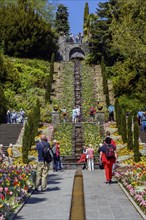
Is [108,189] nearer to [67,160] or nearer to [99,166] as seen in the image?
[99,166]

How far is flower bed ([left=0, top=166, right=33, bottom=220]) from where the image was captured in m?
9.12

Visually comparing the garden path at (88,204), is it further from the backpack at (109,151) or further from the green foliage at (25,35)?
the green foliage at (25,35)

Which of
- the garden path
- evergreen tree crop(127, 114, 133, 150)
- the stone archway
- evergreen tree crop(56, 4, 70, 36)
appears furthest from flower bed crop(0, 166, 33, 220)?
evergreen tree crop(56, 4, 70, 36)

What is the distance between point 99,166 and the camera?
68.6 ft

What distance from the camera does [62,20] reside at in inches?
2803

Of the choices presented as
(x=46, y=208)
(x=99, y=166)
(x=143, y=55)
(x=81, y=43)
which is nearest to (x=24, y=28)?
(x=81, y=43)

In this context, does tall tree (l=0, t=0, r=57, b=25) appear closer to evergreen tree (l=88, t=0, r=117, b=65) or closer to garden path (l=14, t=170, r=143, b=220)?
evergreen tree (l=88, t=0, r=117, b=65)

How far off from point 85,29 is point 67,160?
171 feet

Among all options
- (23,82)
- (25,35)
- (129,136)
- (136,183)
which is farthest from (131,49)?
(136,183)

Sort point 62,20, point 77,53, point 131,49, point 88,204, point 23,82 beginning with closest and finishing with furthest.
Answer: point 88,204, point 131,49, point 23,82, point 77,53, point 62,20

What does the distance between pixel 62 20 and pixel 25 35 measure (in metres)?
21.0

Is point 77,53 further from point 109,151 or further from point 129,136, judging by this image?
point 109,151

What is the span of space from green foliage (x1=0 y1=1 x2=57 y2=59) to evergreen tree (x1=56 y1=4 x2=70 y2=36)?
633 inches

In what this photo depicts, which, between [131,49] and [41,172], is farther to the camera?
[131,49]
